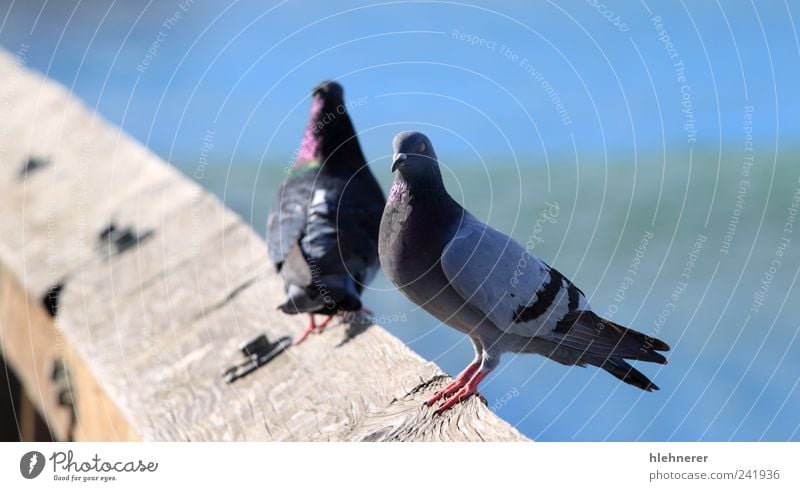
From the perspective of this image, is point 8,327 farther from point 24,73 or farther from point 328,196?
point 24,73

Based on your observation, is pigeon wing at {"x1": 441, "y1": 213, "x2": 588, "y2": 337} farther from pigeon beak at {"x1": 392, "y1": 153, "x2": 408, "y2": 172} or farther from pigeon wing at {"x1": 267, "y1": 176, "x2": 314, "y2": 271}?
pigeon wing at {"x1": 267, "y1": 176, "x2": 314, "y2": 271}

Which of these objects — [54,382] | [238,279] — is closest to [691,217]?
[238,279]

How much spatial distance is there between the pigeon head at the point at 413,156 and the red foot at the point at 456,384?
550 mm

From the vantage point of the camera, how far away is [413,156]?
229 cm

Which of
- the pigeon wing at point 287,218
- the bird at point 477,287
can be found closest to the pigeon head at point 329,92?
the pigeon wing at point 287,218

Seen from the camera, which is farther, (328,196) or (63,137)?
(63,137)

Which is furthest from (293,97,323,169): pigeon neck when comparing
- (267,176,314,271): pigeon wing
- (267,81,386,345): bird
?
(267,176,314,271): pigeon wing

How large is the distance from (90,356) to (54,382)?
1.79 ft

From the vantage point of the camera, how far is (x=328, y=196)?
354 centimetres

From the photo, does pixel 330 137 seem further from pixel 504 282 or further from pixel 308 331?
pixel 504 282

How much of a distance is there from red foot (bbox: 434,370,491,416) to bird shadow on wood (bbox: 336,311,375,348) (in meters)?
0.53

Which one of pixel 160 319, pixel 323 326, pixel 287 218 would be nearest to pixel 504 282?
pixel 323 326

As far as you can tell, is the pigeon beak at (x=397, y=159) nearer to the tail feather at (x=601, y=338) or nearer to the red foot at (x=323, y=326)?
the tail feather at (x=601, y=338)

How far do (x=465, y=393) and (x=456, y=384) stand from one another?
5cm
